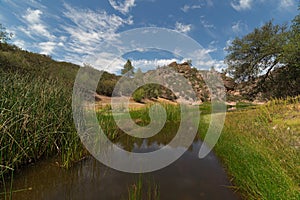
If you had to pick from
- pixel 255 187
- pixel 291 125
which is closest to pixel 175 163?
pixel 255 187

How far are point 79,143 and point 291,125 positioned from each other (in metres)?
5.22

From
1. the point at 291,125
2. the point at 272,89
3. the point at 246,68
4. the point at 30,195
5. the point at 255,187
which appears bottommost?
the point at 30,195

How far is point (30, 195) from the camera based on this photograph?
2256 millimetres

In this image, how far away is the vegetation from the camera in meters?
Answer: 14.0

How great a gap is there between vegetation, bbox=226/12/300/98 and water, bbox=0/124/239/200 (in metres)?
15.0

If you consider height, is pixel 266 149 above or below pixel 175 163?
above

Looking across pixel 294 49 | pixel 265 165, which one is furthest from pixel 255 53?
pixel 265 165

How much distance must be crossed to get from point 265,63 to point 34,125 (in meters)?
18.5

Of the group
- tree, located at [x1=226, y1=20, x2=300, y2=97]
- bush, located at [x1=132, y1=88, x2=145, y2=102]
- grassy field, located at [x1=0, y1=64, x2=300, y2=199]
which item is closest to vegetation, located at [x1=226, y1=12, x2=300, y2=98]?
tree, located at [x1=226, y1=20, x2=300, y2=97]

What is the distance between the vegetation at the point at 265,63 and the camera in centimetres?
1401

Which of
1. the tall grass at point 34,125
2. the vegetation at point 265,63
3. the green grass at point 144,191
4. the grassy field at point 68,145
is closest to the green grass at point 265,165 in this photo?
the grassy field at point 68,145

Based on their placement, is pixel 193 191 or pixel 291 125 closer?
pixel 193 191

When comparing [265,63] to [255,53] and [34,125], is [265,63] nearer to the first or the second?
[255,53]

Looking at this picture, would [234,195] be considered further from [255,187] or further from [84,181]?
[84,181]
